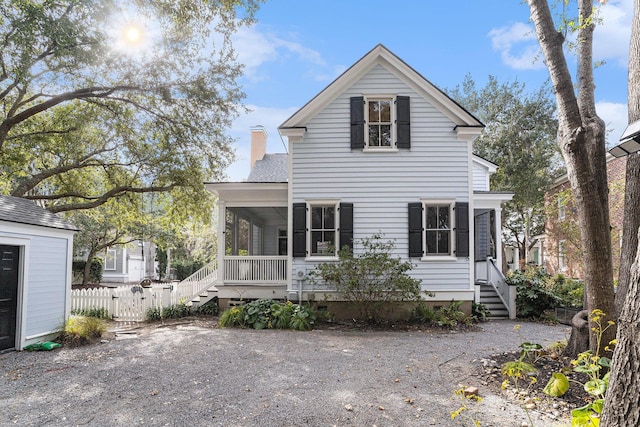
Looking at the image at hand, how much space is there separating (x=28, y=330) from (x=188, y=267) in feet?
71.9

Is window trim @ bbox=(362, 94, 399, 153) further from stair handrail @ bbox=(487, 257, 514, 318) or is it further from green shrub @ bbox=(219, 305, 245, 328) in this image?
green shrub @ bbox=(219, 305, 245, 328)

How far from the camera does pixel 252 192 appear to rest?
458 inches

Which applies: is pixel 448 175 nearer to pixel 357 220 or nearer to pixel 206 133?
pixel 357 220

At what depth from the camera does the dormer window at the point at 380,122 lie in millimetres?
10992

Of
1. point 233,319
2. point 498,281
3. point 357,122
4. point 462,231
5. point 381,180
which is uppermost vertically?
point 357,122

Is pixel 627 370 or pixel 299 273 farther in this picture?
pixel 299 273

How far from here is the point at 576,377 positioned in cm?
499

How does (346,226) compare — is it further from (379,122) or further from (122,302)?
(122,302)

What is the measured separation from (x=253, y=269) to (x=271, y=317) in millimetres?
2181

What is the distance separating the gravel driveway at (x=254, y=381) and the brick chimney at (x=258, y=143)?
10623mm

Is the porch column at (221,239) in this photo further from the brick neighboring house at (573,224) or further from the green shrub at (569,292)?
the green shrub at (569,292)

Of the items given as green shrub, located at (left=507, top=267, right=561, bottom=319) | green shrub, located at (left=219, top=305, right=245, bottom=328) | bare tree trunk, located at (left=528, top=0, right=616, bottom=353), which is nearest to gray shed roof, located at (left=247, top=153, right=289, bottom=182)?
green shrub, located at (left=219, top=305, right=245, bottom=328)

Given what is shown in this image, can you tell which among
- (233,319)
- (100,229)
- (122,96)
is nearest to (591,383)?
(233,319)

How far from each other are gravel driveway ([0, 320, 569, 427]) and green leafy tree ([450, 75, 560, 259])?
55.1 ft
